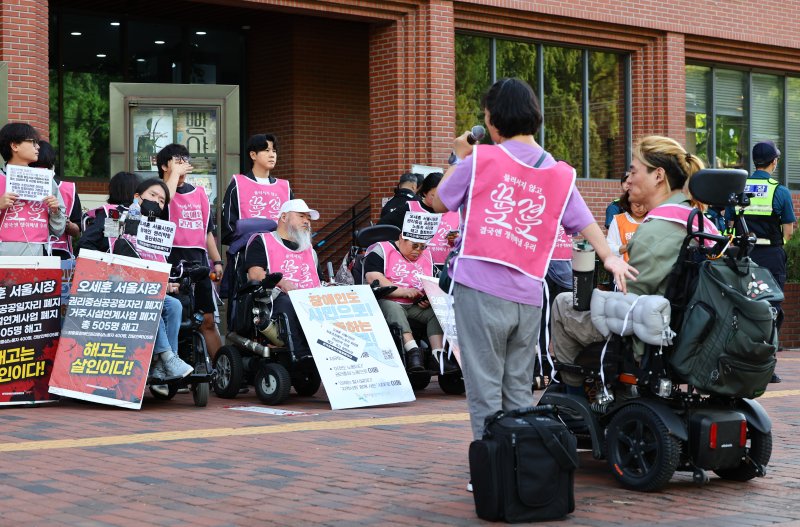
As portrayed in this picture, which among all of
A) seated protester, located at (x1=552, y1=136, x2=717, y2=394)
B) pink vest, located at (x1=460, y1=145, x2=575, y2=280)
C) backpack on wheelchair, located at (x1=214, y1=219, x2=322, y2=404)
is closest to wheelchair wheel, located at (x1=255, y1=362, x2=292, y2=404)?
backpack on wheelchair, located at (x1=214, y1=219, x2=322, y2=404)

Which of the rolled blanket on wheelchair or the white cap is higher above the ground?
the white cap

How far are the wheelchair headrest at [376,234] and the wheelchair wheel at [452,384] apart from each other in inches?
49.6

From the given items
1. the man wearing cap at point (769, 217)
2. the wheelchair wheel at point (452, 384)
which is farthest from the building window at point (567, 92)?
the wheelchair wheel at point (452, 384)

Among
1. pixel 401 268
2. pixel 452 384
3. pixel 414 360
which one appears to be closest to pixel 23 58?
pixel 401 268

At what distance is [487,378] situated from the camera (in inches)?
230

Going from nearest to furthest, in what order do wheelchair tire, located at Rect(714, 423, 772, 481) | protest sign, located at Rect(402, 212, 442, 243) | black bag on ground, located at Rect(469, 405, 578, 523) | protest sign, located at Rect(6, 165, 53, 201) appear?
black bag on ground, located at Rect(469, 405, 578, 523)
wheelchair tire, located at Rect(714, 423, 772, 481)
protest sign, located at Rect(6, 165, 53, 201)
protest sign, located at Rect(402, 212, 442, 243)

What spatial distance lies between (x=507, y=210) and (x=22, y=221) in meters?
5.13

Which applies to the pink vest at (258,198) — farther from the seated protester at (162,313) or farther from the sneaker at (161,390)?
the sneaker at (161,390)

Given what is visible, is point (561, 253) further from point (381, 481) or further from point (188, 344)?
point (381, 481)

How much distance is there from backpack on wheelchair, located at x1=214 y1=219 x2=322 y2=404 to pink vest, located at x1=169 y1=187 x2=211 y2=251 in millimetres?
505

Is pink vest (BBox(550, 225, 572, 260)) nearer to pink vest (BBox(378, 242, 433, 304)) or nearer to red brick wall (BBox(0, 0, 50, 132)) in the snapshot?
pink vest (BBox(378, 242, 433, 304))

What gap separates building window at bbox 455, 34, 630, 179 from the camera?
18109mm

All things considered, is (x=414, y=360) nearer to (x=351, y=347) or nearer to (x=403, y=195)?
(x=351, y=347)

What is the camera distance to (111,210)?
32.2ft
